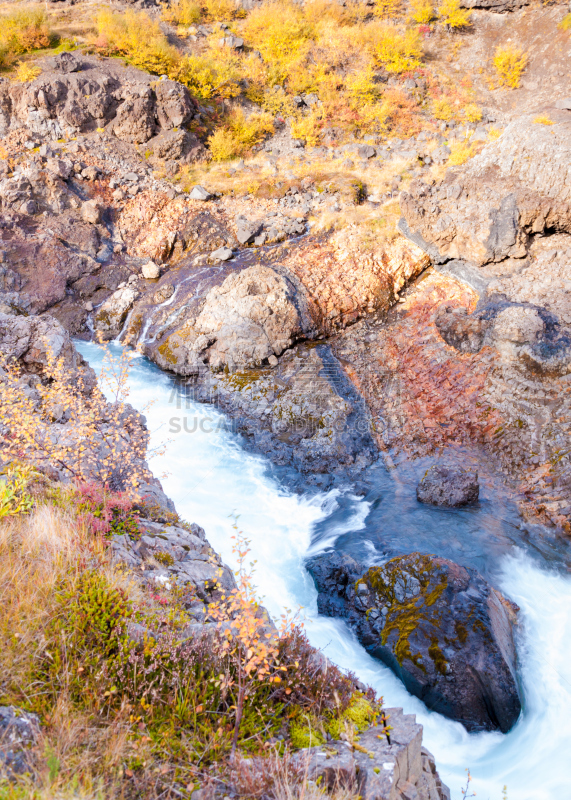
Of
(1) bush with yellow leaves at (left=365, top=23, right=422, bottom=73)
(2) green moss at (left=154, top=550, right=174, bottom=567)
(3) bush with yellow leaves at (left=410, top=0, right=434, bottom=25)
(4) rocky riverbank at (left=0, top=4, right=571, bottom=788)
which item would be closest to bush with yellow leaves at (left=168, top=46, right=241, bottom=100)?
(4) rocky riverbank at (left=0, top=4, right=571, bottom=788)

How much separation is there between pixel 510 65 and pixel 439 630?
26666mm

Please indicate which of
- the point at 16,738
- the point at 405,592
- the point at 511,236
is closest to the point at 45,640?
the point at 16,738

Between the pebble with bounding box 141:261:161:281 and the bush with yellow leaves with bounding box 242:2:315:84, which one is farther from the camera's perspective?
the bush with yellow leaves with bounding box 242:2:315:84

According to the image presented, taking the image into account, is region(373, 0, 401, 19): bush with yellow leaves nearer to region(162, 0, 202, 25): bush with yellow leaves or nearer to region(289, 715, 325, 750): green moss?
region(162, 0, 202, 25): bush with yellow leaves

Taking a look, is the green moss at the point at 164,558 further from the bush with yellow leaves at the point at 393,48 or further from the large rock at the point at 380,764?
the bush with yellow leaves at the point at 393,48

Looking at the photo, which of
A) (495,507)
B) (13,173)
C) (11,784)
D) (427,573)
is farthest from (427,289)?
(13,173)

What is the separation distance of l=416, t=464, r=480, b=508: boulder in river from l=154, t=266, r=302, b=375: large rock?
547cm

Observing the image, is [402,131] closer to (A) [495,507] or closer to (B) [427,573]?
(A) [495,507]

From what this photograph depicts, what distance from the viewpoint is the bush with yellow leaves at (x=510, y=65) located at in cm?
2158

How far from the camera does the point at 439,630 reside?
20.3 ft

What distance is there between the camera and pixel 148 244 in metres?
16.3

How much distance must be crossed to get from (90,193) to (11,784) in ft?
61.6

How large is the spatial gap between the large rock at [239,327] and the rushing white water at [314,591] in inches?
44.6

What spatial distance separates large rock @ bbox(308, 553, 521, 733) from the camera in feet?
19.1
